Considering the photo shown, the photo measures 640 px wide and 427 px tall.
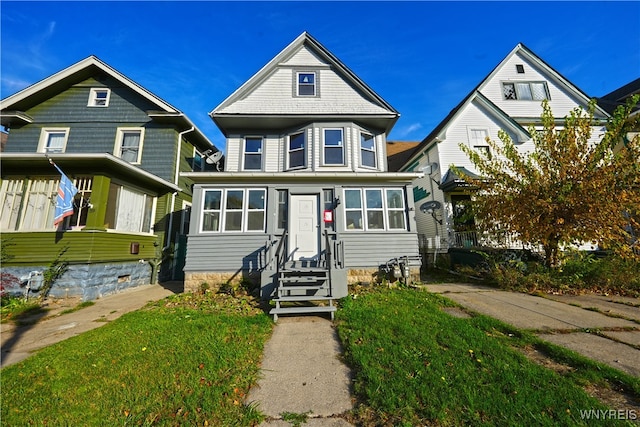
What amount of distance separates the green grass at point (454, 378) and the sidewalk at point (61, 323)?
5268mm

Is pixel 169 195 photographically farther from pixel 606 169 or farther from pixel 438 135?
pixel 606 169

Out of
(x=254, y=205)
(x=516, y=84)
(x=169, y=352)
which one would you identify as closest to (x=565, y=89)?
(x=516, y=84)

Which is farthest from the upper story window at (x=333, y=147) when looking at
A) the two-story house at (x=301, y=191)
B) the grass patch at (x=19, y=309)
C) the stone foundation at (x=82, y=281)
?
the grass patch at (x=19, y=309)

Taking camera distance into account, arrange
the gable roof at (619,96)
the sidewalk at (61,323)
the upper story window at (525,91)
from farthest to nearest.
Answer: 1. the gable roof at (619,96)
2. the upper story window at (525,91)
3. the sidewalk at (61,323)

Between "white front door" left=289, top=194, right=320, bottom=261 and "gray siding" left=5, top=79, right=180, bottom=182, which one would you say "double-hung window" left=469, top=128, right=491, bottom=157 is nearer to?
"white front door" left=289, top=194, right=320, bottom=261

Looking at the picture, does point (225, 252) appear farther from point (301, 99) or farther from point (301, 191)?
point (301, 99)

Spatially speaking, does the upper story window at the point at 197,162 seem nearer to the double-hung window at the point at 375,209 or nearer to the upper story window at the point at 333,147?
the upper story window at the point at 333,147

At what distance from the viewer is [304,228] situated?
26.5 feet

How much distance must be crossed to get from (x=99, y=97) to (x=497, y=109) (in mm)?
20362

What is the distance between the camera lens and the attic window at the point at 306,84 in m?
10.3

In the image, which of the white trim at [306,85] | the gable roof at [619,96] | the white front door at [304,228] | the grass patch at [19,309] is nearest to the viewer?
the grass patch at [19,309]

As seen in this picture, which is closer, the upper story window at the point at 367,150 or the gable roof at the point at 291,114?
the gable roof at the point at 291,114

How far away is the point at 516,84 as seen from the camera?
48.7 feet

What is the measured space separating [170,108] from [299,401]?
12.4 meters
